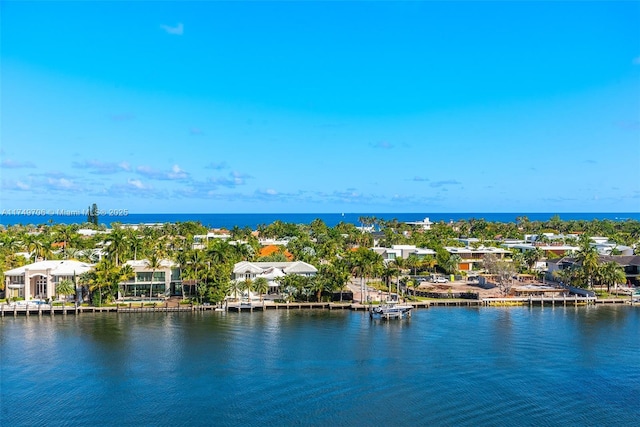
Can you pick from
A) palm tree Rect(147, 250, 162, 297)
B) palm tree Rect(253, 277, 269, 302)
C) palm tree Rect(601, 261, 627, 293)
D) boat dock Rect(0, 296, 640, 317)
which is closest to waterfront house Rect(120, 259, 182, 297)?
palm tree Rect(147, 250, 162, 297)

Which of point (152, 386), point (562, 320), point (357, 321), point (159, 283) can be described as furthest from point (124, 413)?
point (562, 320)

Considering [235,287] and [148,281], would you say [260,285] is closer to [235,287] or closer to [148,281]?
[235,287]

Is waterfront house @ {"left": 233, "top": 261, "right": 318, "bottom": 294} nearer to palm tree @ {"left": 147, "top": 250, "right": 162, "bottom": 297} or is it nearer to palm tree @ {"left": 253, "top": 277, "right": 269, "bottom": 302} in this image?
palm tree @ {"left": 253, "top": 277, "right": 269, "bottom": 302}

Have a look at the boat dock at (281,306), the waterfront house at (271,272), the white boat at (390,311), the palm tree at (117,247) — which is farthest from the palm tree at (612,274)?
the palm tree at (117,247)

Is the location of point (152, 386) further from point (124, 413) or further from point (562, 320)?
point (562, 320)

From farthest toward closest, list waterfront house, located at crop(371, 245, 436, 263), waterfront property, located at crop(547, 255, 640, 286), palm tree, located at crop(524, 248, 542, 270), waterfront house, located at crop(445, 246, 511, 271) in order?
waterfront house, located at crop(371, 245, 436, 263) → waterfront house, located at crop(445, 246, 511, 271) → palm tree, located at crop(524, 248, 542, 270) → waterfront property, located at crop(547, 255, 640, 286)

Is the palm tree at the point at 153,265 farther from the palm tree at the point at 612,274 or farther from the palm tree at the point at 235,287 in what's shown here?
the palm tree at the point at 612,274
